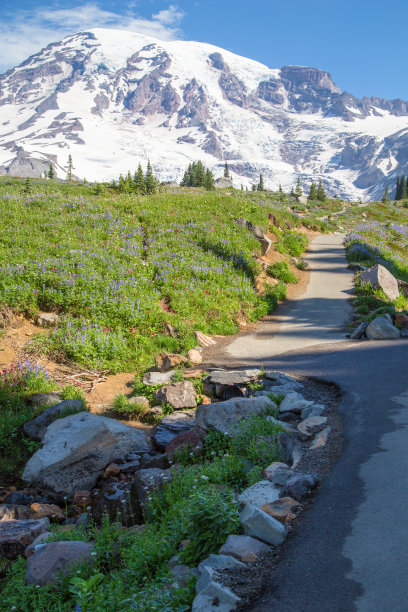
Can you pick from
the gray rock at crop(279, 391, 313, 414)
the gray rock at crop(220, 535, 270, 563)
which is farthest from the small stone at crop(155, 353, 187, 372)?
the gray rock at crop(220, 535, 270, 563)

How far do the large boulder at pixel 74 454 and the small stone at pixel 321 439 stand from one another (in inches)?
119

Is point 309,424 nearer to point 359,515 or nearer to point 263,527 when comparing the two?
point 359,515

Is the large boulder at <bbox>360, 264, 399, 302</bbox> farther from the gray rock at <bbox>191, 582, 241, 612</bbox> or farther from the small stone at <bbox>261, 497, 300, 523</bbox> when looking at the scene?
the gray rock at <bbox>191, 582, 241, 612</bbox>

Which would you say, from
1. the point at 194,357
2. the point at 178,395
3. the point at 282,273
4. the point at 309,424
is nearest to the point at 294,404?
the point at 309,424

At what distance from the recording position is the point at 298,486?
4.65 meters

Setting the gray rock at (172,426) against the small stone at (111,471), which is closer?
the small stone at (111,471)

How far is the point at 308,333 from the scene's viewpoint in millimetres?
13242

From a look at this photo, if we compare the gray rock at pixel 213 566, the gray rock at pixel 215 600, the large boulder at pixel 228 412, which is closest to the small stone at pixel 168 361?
the large boulder at pixel 228 412

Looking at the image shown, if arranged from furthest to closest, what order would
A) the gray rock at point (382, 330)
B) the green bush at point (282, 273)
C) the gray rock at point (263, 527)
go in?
the green bush at point (282, 273) < the gray rock at point (382, 330) < the gray rock at point (263, 527)

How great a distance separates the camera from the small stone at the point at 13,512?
591cm

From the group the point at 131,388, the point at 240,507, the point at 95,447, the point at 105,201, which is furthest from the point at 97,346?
the point at 105,201

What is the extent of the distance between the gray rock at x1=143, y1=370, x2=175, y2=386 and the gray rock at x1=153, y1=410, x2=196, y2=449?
123 cm

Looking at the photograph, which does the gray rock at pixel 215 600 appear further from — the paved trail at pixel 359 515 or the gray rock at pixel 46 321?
the gray rock at pixel 46 321

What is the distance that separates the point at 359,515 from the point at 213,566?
1.45 meters
